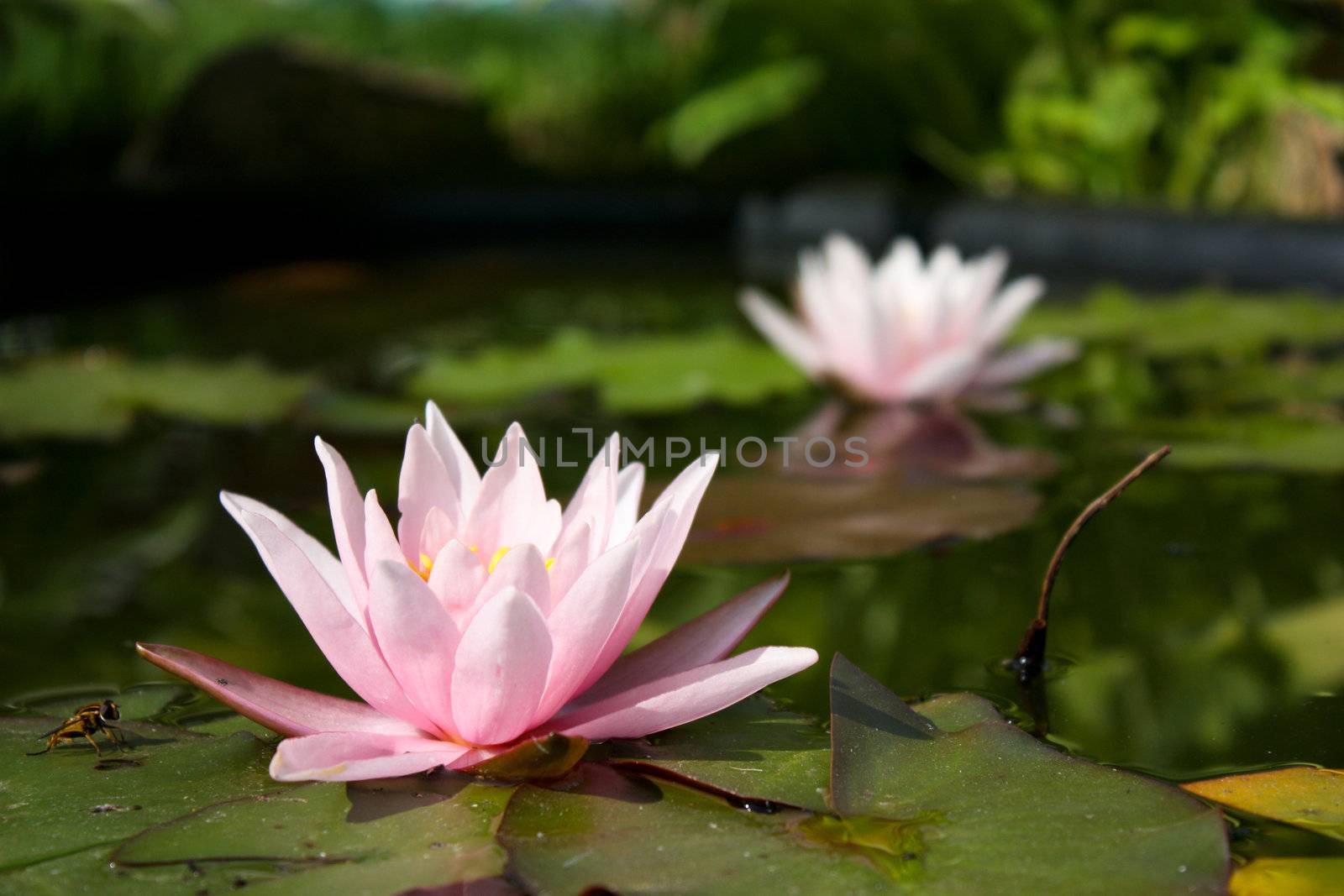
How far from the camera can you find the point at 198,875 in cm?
54

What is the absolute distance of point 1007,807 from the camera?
0.58m

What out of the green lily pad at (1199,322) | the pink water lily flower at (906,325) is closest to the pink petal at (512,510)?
the pink water lily flower at (906,325)

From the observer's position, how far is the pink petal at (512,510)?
71cm

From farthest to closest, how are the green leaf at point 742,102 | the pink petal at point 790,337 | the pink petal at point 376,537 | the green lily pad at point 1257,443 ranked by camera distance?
1. the green leaf at point 742,102
2. the pink petal at point 790,337
3. the green lily pad at point 1257,443
4. the pink petal at point 376,537

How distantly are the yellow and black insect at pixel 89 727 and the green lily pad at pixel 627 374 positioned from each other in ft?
3.44

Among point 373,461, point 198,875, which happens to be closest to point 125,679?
point 198,875

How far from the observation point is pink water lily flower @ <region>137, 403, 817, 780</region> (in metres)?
0.60

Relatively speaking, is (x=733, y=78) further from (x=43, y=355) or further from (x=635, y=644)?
(x=635, y=644)

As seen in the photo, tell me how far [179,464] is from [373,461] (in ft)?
0.81

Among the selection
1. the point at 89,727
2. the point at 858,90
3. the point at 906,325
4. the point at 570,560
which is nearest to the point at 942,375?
the point at 906,325

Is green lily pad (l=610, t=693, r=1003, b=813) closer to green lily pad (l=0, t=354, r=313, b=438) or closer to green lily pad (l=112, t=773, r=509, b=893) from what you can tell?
green lily pad (l=112, t=773, r=509, b=893)

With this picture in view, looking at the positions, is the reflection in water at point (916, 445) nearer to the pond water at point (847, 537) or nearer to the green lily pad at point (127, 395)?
the pond water at point (847, 537)

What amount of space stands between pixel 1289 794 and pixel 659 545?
35 cm

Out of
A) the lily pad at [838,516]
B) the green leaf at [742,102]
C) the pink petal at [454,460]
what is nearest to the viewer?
the pink petal at [454,460]
